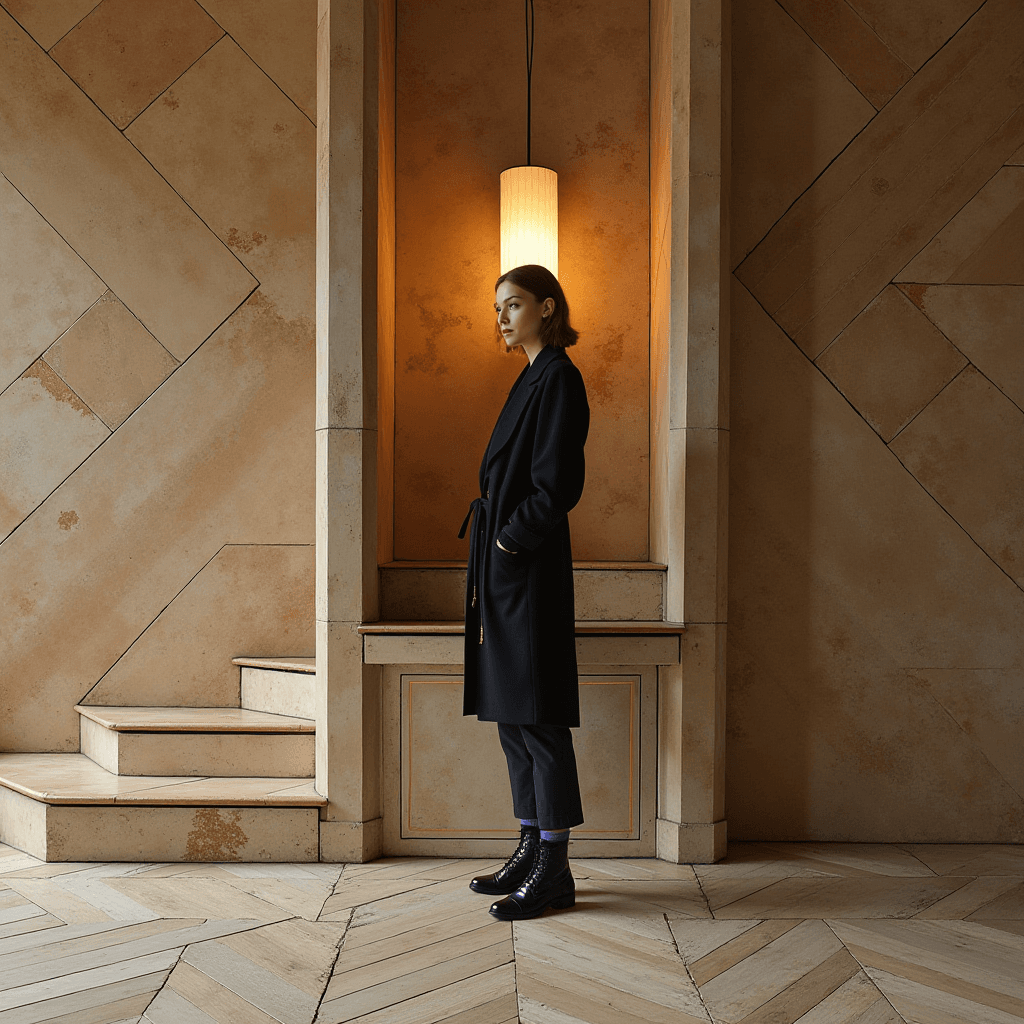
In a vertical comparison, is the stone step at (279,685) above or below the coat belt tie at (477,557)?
below

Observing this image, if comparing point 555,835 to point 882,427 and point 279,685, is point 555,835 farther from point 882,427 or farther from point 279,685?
point 882,427

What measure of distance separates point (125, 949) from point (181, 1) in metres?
3.28

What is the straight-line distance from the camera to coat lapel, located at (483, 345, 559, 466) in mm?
2453

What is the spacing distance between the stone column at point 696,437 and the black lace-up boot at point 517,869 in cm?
53

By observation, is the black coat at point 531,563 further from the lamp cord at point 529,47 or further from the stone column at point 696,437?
the lamp cord at point 529,47

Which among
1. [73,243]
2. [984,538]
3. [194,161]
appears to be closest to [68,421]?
[73,243]

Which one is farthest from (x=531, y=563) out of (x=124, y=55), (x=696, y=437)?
(x=124, y=55)

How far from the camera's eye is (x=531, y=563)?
242 centimetres

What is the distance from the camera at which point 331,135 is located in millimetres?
2865

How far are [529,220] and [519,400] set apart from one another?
3.61ft

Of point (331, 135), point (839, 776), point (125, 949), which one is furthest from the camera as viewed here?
point (839, 776)

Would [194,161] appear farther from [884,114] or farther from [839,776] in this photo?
[839,776]

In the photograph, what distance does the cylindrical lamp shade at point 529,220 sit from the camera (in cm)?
329

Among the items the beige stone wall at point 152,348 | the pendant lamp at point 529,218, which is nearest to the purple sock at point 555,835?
the beige stone wall at point 152,348
